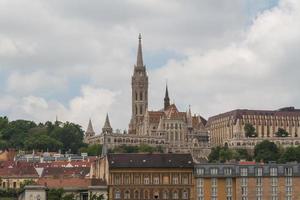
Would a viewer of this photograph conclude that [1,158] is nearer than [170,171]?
No

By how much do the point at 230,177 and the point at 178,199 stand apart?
20.9 ft

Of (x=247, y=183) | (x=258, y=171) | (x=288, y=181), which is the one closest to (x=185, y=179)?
(x=247, y=183)

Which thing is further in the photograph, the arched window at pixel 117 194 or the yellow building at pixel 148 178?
the yellow building at pixel 148 178

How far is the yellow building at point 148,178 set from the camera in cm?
11375

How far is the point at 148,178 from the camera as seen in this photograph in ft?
376

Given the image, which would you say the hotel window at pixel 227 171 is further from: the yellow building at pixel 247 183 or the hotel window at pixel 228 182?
the hotel window at pixel 228 182

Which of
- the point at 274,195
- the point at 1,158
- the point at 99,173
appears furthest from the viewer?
the point at 1,158

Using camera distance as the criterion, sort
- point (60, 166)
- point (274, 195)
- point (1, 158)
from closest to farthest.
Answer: point (274, 195) < point (60, 166) < point (1, 158)

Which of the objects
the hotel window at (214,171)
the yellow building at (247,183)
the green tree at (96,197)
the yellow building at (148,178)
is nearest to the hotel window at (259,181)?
the yellow building at (247,183)

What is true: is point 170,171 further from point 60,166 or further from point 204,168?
point 60,166

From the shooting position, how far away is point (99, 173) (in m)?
124

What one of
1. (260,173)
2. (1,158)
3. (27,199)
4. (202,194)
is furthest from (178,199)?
(1,158)

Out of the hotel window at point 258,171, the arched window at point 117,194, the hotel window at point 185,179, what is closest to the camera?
the arched window at point 117,194

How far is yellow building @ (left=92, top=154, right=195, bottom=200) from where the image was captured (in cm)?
11375
